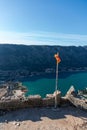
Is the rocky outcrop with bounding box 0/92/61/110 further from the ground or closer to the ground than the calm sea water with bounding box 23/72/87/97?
further from the ground

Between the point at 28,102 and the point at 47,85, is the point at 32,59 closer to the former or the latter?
the point at 47,85

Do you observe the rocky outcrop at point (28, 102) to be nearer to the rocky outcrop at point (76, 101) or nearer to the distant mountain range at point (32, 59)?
the rocky outcrop at point (76, 101)

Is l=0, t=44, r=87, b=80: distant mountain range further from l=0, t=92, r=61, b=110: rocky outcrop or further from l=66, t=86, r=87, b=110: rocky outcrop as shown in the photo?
l=0, t=92, r=61, b=110: rocky outcrop

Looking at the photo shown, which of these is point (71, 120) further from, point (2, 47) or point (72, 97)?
point (2, 47)

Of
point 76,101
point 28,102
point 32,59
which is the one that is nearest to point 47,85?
point 32,59

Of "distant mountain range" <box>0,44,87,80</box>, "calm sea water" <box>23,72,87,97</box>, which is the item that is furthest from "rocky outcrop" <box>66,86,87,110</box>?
"distant mountain range" <box>0,44,87,80</box>

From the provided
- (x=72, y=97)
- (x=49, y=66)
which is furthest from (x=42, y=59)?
(x=72, y=97)

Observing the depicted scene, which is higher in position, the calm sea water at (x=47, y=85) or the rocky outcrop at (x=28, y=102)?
the rocky outcrop at (x=28, y=102)

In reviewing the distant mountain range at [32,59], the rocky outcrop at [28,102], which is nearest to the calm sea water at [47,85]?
the distant mountain range at [32,59]
